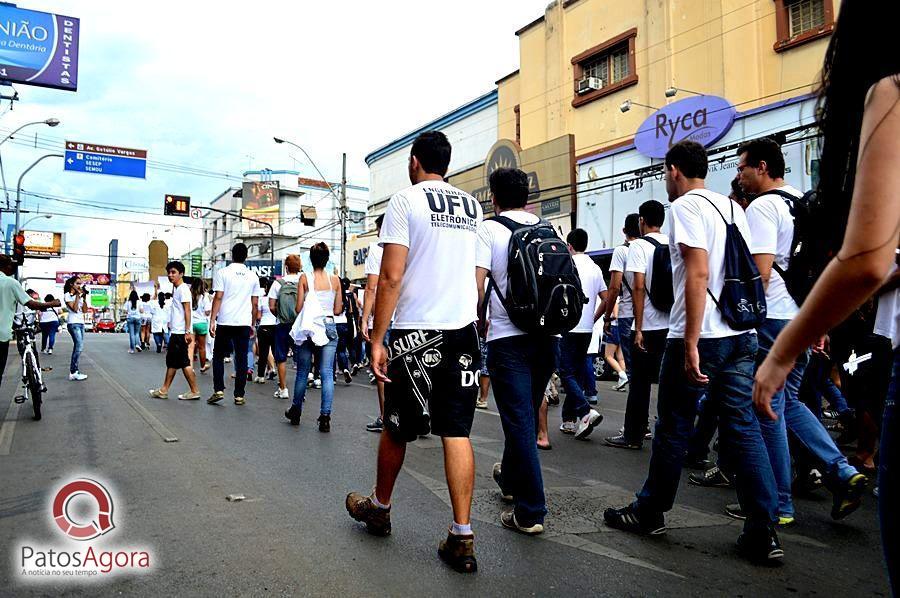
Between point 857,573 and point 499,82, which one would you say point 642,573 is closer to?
point 857,573

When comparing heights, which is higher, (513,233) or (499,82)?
(499,82)

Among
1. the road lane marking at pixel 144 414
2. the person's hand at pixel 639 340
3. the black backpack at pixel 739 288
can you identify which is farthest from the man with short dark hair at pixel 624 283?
the road lane marking at pixel 144 414

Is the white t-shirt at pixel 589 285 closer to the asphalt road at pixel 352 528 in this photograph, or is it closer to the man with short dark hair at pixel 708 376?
the asphalt road at pixel 352 528

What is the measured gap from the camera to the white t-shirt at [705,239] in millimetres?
3309

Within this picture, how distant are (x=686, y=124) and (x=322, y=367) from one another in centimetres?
1276

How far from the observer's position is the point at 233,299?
9.02 m

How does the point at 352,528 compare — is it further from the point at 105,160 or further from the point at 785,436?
the point at 105,160

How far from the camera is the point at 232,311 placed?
9.02 metres

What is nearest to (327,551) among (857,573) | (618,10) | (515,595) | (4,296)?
(515,595)

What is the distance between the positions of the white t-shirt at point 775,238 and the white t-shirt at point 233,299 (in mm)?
6786

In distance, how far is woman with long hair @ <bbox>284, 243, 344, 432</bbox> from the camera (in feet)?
23.0

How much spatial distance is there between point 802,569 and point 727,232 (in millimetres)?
1642

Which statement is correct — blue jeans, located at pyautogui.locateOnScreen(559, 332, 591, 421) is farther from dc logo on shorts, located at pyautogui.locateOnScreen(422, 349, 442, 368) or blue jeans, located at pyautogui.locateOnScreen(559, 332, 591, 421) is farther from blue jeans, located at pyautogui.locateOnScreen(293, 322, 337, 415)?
dc logo on shorts, located at pyautogui.locateOnScreen(422, 349, 442, 368)

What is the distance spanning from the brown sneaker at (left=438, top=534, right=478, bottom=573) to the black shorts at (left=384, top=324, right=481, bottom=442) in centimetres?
47
